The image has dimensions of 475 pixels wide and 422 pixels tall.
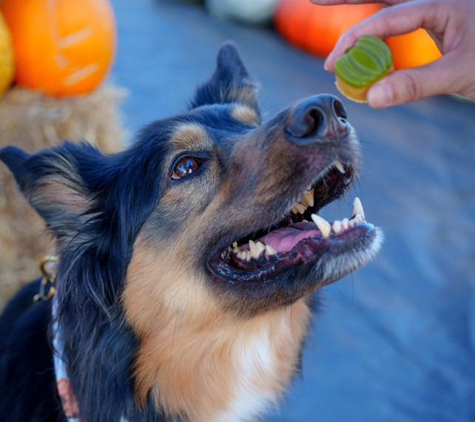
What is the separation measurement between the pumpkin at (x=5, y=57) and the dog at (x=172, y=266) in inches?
56.3

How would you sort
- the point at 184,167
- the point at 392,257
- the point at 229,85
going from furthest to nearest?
the point at 392,257
the point at 229,85
the point at 184,167

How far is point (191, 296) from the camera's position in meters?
1.91

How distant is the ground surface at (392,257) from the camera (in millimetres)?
2957

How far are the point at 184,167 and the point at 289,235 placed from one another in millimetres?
416

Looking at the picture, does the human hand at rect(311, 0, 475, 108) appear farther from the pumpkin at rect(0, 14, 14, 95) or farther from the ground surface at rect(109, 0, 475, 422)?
the pumpkin at rect(0, 14, 14, 95)

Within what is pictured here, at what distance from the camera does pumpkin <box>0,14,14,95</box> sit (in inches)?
124

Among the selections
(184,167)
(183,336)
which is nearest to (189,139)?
(184,167)

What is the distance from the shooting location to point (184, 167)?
191 centimetres

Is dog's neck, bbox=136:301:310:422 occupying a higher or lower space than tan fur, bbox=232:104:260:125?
lower

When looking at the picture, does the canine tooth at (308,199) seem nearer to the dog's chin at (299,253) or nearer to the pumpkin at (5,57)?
the dog's chin at (299,253)

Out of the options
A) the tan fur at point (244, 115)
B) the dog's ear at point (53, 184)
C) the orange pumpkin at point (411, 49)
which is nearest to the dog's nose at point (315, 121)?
the tan fur at point (244, 115)

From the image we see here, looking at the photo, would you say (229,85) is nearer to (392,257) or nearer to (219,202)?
(219,202)

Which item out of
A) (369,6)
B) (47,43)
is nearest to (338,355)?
(47,43)

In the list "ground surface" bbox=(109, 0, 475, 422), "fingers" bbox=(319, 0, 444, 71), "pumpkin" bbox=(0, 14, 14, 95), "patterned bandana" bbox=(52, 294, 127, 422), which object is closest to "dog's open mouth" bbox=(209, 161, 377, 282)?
"fingers" bbox=(319, 0, 444, 71)
